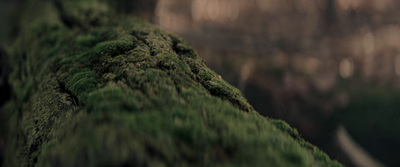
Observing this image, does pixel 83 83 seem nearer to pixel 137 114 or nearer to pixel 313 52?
pixel 137 114

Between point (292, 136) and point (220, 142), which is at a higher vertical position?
point (292, 136)

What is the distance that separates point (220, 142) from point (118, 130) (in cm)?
72

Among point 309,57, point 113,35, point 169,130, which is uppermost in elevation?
point 309,57

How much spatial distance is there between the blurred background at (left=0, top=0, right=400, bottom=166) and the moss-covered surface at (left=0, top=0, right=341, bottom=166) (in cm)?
776

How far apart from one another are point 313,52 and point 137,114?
13.0 meters

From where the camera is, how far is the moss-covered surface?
1.71 m

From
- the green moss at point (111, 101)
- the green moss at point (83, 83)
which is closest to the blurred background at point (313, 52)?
the green moss at point (83, 83)

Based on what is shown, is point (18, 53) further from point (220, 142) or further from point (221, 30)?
point (221, 30)

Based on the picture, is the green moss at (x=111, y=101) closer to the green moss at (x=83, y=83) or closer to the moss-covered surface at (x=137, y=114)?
the moss-covered surface at (x=137, y=114)

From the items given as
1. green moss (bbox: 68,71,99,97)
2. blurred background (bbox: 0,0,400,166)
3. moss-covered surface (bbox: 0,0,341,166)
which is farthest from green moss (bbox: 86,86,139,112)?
blurred background (bbox: 0,0,400,166)

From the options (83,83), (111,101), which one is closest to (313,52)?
(83,83)

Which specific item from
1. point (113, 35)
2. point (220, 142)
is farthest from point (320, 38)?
point (220, 142)

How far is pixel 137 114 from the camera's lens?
189 centimetres

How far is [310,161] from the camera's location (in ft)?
6.63
